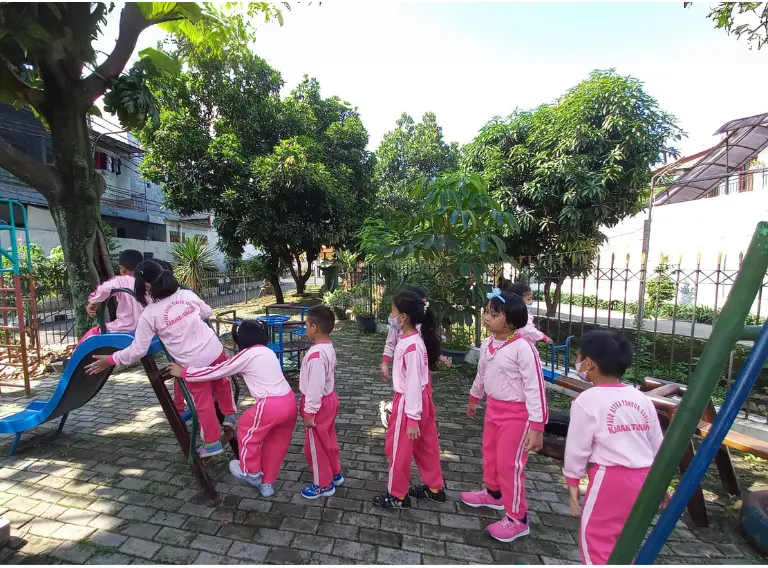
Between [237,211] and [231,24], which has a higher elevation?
[231,24]

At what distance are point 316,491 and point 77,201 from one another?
5.35 meters

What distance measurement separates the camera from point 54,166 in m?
5.39

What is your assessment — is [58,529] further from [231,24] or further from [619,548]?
[231,24]

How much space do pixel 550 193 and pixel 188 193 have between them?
9539 mm

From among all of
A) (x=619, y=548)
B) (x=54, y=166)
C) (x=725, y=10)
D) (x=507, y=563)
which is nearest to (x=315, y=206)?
(x=54, y=166)

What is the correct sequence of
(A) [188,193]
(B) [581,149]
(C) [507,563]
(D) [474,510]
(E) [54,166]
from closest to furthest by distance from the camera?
(C) [507,563] < (D) [474,510] < (E) [54,166] < (B) [581,149] < (A) [188,193]

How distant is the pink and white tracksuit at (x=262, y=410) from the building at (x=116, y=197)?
38.6 ft

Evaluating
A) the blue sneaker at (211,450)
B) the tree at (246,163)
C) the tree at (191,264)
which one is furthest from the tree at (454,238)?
the tree at (191,264)

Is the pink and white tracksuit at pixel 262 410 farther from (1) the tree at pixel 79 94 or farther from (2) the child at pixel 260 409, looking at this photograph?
(1) the tree at pixel 79 94

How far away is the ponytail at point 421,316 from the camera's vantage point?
2.76 meters

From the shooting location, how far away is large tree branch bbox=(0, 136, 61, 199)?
5.08 meters

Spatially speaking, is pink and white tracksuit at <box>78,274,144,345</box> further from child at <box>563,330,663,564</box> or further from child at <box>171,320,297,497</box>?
child at <box>563,330,663,564</box>

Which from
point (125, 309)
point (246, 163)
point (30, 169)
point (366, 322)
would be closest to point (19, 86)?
point (30, 169)

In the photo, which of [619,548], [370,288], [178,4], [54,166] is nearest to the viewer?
[619,548]
